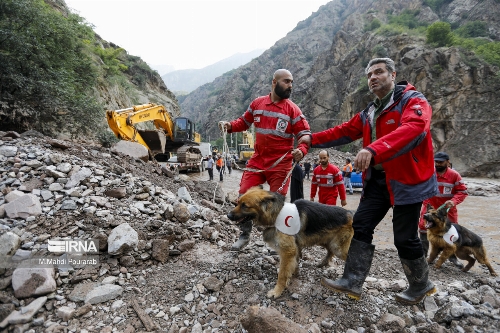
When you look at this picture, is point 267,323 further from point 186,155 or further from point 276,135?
point 186,155

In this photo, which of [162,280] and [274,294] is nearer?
[274,294]

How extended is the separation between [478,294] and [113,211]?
4.55 meters

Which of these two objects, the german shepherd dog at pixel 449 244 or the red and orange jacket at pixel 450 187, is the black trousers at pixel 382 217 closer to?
the german shepherd dog at pixel 449 244

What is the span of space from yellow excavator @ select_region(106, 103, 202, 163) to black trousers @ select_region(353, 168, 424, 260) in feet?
32.0

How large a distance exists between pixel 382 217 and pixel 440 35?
138ft

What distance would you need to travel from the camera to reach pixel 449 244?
406cm

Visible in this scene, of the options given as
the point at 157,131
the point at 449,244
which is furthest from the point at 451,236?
the point at 157,131

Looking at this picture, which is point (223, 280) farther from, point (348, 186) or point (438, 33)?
point (438, 33)

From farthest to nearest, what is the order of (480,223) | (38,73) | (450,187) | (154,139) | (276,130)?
(154,139) < (38,73) < (480,223) < (450,187) < (276,130)

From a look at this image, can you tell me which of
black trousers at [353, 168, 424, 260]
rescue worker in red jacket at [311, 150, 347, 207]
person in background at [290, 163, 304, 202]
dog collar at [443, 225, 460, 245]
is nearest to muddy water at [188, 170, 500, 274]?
dog collar at [443, 225, 460, 245]

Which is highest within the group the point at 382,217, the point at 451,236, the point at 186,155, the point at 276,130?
the point at 276,130

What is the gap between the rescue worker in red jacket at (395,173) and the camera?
5.87 ft

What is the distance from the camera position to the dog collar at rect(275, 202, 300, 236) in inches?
103

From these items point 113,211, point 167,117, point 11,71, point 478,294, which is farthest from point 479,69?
point 11,71
